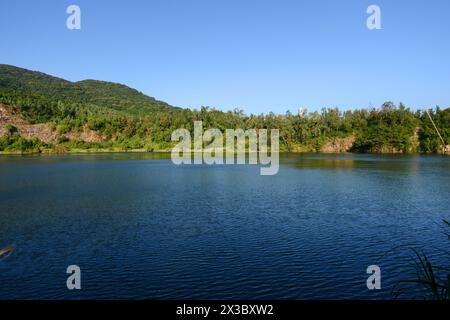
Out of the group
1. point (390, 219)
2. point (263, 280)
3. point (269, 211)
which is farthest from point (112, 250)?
point (390, 219)

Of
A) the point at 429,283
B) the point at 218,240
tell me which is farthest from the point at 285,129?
the point at 429,283

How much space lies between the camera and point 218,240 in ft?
68.5

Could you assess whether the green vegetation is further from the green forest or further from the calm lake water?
the green forest

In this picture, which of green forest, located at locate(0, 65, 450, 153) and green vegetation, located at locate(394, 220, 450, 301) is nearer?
green vegetation, located at locate(394, 220, 450, 301)

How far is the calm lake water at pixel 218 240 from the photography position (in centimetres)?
1457

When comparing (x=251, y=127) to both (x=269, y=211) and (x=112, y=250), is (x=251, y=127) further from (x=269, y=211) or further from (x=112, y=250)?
(x=112, y=250)

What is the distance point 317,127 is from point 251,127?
29609 mm

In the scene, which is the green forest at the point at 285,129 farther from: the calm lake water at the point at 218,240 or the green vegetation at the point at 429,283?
the green vegetation at the point at 429,283

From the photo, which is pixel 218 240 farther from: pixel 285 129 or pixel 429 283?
pixel 285 129

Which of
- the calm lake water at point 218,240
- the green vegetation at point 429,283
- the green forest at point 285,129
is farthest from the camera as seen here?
the green forest at point 285,129

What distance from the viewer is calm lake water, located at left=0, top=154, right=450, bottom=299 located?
14.6 metres

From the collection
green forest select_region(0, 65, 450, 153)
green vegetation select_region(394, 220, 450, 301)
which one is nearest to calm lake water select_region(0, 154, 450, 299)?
green vegetation select_region(394, 220, 450, 301)

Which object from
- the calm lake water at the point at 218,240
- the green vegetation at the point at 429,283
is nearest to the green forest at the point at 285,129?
the calm lake water at the point at 218,240

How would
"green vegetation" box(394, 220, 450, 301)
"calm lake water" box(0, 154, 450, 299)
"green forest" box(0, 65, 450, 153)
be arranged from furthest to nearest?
"green forest" box(0, 65, 450, 153) → "calm lake water" box(0, 154, 450, 299) → "green vegetation" box(394, 220, 450, 301)
